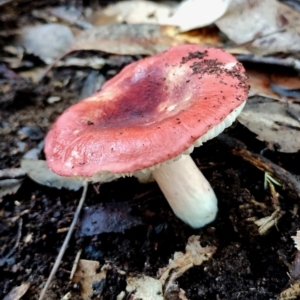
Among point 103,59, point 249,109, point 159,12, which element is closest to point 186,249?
point 249,109

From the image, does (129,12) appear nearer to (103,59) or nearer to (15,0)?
(103,59)

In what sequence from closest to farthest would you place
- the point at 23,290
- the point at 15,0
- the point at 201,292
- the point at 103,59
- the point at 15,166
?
1. the point at 201,292
2. the point at 23,290
3. the point at 15,166
4. the point at 103,59
5. the point at 15,0

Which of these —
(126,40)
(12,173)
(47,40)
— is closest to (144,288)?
(12,173)

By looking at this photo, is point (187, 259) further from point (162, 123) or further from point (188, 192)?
point (162, 123)

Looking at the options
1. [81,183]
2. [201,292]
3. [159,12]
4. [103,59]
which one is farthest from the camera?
[159,12]

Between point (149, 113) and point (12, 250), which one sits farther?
point (12, 250)

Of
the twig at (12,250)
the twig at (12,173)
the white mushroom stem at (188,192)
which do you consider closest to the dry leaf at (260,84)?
the white mushroom stem at (188,192)
